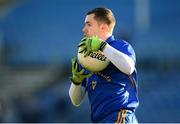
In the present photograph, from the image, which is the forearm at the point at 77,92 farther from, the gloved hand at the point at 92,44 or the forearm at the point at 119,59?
the forearm at the point at 119,59

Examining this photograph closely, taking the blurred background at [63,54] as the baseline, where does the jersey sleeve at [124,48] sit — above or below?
above

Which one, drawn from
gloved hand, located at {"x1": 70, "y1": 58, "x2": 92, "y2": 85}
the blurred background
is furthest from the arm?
the blurred background

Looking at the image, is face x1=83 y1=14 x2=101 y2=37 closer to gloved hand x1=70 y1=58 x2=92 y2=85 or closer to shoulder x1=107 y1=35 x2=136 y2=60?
shoulder x1=107 y1=35 x2=136 y2=60

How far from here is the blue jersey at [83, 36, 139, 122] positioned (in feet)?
14.5

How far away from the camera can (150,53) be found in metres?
14.3

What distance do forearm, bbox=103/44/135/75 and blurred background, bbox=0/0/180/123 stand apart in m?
8.70

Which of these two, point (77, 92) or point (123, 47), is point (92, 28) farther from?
point (77, 92)

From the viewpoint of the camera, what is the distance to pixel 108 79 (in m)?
4.45

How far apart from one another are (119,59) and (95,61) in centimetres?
27

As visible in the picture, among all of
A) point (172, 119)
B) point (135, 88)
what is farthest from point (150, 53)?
point (135, 88)

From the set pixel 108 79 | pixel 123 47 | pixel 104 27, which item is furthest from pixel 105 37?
pixel 108 79

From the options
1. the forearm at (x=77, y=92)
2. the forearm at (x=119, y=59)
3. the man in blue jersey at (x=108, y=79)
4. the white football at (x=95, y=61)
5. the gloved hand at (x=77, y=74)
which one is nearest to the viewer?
the forearm at (x=119, y=59)

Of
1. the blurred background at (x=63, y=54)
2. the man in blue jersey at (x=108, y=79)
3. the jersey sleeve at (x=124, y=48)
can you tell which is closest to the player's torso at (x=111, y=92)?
the man in blue jersey at (x=108, y=79)

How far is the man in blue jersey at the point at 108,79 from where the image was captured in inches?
172
